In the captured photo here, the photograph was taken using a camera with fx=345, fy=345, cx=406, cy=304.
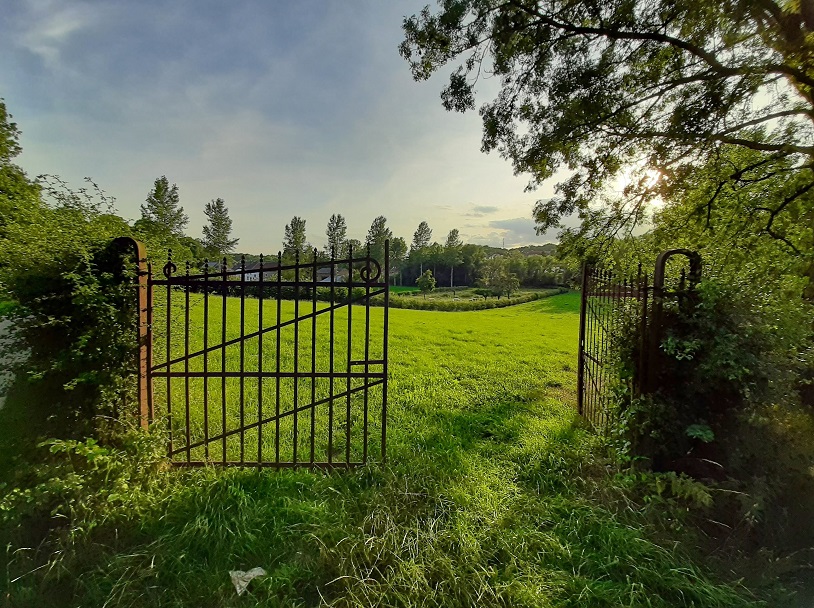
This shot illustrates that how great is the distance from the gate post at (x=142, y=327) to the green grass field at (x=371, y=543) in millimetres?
525

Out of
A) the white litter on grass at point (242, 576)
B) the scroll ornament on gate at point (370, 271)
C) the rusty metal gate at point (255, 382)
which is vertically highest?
the scroll ornament on gate at point (370, 271)

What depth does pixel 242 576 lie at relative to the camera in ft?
7.73

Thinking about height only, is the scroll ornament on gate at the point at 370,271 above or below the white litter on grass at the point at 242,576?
above

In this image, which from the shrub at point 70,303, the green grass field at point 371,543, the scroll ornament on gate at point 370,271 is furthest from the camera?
the scroll ornament on gate at point 370,271

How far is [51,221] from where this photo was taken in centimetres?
309

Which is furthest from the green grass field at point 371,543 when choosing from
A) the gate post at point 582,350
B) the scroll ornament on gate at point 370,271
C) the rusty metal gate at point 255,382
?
the gate post at point 582,350

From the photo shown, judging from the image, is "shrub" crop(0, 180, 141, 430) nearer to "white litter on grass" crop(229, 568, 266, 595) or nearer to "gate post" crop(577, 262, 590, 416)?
"white litter on grass" crop(229, 568, 266, 595)

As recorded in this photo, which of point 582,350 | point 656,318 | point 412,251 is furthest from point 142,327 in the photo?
point 412,251

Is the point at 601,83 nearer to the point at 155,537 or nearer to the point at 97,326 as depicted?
the point at 97,326

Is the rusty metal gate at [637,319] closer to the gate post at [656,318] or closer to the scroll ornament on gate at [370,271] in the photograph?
the gate post at [656,318]

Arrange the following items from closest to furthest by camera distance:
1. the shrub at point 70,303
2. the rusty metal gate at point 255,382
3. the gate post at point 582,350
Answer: the shrub at point 70,303 → the rusty metal gate at point 255,382 → the gate post at point 582,350

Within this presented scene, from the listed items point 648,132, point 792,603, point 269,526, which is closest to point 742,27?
point 648,132

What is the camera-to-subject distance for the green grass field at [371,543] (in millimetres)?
2258

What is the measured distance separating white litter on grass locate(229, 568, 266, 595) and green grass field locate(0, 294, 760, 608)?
0.15 ft
